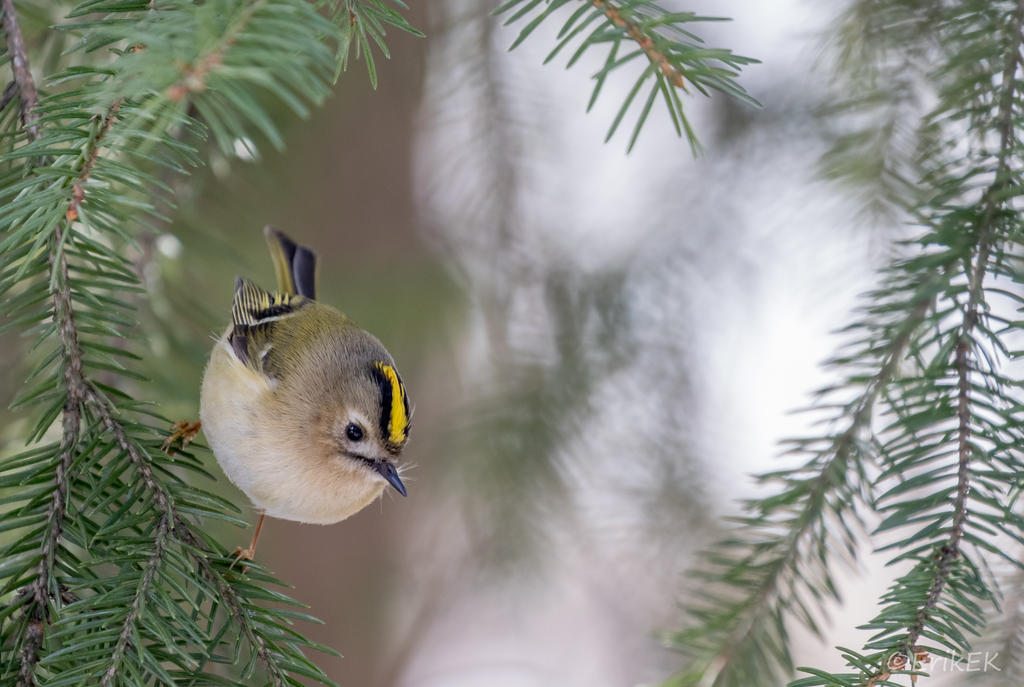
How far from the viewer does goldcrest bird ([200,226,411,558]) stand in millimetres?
1292

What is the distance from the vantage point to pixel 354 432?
139 cm

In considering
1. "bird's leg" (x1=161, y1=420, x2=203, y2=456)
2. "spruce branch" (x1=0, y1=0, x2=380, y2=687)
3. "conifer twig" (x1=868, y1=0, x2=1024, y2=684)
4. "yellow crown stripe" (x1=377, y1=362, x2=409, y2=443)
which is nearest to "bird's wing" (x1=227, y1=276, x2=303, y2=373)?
"bird's leg" (x1=161, y1=420, x2=203, y2=456)

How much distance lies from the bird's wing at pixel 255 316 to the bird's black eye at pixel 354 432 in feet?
0.68

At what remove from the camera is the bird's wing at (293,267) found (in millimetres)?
1752

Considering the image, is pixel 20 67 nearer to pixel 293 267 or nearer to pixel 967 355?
pixel 293 267

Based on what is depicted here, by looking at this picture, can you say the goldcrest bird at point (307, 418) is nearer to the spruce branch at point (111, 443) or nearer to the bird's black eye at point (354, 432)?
the bird's black eye at point (354, 432)

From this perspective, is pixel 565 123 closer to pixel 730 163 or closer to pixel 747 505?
pixel 730 163

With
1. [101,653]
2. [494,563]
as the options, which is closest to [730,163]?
[494,563]

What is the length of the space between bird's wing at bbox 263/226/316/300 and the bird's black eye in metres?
0.49

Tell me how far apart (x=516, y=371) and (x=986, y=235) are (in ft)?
2.81

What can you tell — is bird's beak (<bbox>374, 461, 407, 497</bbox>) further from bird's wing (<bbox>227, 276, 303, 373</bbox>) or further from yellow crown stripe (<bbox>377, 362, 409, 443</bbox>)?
bird's wing (<bbox>227, 276, 303, 373</bbox>)

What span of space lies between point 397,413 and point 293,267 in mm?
554

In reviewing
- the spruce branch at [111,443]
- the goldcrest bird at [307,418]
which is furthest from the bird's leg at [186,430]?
the spruce branch at [111,443]

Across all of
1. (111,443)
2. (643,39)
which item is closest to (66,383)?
(111,443)
